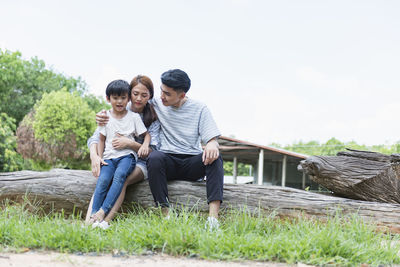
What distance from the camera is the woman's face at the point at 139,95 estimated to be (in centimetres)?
382

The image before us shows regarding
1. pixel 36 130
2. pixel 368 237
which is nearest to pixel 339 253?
pixel 368 237

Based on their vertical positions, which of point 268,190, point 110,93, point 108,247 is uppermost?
point 110,93

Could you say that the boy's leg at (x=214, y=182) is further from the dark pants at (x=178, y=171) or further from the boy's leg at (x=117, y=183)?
the boy's leg at (x=117, y=183)

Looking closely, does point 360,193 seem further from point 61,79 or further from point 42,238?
point 61,79

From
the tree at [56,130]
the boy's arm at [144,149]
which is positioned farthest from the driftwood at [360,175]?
the tree at [56,130]

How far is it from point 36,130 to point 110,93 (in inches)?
586

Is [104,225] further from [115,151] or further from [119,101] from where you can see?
[119,101]

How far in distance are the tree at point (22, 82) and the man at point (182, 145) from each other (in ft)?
73.5

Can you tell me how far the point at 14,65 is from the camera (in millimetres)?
24031

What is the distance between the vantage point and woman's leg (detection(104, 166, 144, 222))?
352 cm

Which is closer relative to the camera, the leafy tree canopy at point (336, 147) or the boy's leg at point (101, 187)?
the boy's leg at point (101, 187)

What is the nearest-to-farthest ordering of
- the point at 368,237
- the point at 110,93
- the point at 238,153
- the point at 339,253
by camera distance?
the point at 339,253 < the point at 368,237 < the point at 110,93 < the point at 238,153

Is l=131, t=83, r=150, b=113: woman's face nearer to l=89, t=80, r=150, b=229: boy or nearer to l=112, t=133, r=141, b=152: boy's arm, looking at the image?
l=89, t=80, r=150, b=229: boy

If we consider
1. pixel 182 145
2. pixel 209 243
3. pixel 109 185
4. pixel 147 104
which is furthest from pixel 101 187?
pixel 209 243
